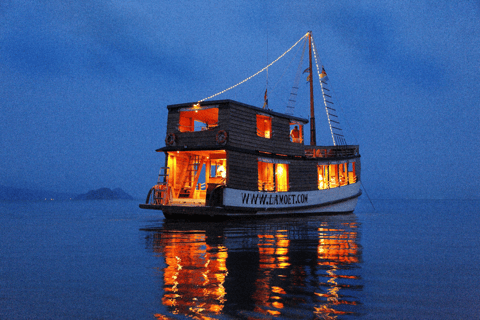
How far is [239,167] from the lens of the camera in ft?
51.9

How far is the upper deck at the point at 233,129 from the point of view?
51.8 ft

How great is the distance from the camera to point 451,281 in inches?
205

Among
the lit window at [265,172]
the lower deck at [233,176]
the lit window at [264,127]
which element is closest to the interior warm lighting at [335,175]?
the lower deck at [233,176]

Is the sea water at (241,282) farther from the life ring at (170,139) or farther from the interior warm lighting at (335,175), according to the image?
the interior warm lighting at (335,175)

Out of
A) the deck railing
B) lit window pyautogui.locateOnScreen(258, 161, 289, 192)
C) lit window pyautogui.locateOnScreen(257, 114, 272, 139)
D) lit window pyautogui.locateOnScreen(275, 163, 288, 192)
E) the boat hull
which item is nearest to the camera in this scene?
the boat hull

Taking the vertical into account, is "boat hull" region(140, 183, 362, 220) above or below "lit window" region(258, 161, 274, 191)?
below

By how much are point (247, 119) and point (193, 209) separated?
5.09 meters

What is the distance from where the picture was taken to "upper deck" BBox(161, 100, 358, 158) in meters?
15.8

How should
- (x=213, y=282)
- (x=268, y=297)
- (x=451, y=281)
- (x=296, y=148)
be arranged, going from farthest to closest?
(x=296, y=148)
(x=451, y=281)
(x=213, y=282)
(x=268, y=297)

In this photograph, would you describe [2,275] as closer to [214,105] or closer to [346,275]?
[346,275]

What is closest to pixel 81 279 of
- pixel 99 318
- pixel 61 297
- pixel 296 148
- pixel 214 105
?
pixel 61 297

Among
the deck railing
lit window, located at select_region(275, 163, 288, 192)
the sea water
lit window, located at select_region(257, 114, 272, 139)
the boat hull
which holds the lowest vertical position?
the sea water

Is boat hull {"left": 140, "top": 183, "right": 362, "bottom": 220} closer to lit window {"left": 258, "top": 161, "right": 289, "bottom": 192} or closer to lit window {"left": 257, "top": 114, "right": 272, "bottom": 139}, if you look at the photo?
lit window {"left": 258, "top": 161, "right": 289, "bottom": 192}

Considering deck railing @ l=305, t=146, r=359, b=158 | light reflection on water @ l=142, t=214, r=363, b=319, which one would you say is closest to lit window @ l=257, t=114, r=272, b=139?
deck railing @ l=305, t=146, r=359, b=158
